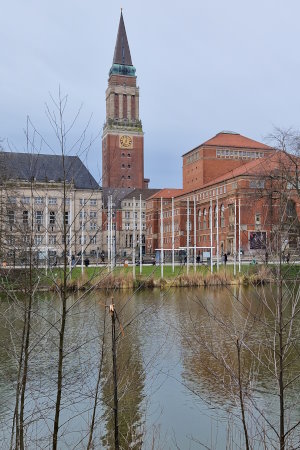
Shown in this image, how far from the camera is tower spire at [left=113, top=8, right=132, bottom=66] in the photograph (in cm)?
12088

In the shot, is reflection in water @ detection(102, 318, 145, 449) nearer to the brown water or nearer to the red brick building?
the brown water

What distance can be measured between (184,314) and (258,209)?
154ft

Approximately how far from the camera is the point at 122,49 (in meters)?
122

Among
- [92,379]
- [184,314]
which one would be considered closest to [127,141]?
[184,314]

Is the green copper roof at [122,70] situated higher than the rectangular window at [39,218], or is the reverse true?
the green copper roof at [122,70]

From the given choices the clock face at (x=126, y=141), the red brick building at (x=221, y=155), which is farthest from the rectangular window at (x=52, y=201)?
the clock face at (x=126, y=141)

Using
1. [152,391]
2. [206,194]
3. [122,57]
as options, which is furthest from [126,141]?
[152,391]

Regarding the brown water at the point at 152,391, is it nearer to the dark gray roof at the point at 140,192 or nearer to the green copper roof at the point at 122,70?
the dark gray roof at the point at 140,192

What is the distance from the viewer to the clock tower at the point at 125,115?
374 ft

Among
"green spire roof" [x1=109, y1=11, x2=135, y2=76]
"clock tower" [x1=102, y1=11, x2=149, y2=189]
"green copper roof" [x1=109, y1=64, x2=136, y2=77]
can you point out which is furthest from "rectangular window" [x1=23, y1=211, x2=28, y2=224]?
"green spire roof" [x1=109, y1=11, x2=135, y2=76]

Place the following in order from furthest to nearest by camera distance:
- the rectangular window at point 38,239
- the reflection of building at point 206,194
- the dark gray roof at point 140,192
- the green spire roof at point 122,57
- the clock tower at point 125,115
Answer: the green spire roof at point 122,57, the clock tower at point 125,115, the dark gray roof at point 140,192, the reflection of building at point 206,194, the rectangular window at point 38,239

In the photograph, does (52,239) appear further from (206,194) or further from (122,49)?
(122,49)

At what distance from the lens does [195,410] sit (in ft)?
34.0

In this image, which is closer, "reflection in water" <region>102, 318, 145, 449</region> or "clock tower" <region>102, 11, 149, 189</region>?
"reflection in water" <region>102, 318, 145, 449</region>
